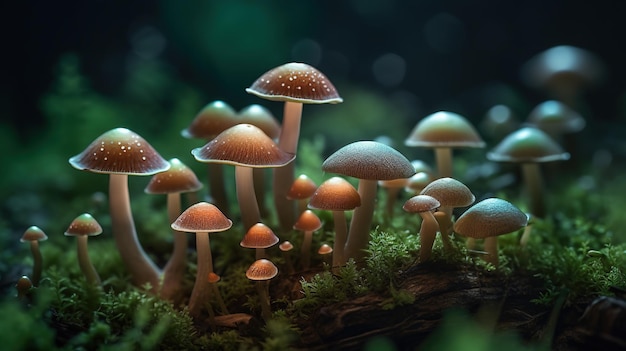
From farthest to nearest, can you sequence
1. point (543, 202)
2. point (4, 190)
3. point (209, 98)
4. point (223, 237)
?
point (209, 98) < point (4, 190) < point (543, 202) < point (223, 237)

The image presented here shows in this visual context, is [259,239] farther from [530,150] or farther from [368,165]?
[530,150]

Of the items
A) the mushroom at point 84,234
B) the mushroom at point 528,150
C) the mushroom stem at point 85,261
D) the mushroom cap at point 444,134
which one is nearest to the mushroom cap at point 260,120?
the mushroom cap at point 444,134

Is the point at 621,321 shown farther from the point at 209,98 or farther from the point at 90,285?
the point at 209,98

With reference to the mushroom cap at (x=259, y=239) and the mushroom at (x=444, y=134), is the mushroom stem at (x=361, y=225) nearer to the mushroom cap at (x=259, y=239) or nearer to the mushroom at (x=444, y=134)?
the mushroom cap at (x=259, y=239)

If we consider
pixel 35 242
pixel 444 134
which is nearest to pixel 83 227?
pixel 35 242

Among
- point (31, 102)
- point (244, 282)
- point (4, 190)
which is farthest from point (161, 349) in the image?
point (31, 102)

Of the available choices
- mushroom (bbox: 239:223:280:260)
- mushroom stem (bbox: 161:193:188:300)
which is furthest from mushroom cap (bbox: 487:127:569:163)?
mushroom stem (bbox: 161:193:188:300)

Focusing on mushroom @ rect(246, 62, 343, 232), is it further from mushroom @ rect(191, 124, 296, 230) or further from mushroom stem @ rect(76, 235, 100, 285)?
mushroom stem @ rect(76, 235, 100, 285)
